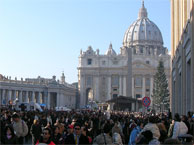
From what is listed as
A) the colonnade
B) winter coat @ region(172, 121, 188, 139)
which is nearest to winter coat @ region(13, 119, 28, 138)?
winter coat @ region(172, 121, 188, 139)

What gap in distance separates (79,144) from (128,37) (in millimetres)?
150856

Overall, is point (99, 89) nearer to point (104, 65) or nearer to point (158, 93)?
point (104, 65)

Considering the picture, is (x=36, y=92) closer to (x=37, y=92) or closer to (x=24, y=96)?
(x=37, y=92)

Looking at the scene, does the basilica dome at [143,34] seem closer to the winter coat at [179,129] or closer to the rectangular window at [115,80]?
the rectangular window at [115,80]

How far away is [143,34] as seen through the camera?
157125mm

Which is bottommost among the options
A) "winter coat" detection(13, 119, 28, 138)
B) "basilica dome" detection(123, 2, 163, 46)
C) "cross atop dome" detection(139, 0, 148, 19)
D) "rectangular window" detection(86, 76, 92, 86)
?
"winter coat" detection(13, 119, 28, 138)

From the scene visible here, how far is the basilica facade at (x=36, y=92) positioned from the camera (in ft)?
314

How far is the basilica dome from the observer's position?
6147 inches

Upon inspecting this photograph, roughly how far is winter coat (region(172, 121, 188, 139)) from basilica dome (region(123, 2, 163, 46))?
470 ft

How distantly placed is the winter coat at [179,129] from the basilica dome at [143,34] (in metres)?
143

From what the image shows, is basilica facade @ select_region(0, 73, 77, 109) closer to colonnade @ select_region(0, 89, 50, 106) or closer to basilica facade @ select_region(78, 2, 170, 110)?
colonnade @ select_region(0, 89, 50, 106)

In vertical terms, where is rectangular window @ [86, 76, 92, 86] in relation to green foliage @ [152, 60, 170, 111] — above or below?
above

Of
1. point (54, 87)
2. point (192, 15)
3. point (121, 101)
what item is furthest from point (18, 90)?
point (192, 15)

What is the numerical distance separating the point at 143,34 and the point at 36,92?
57514 millimetres
